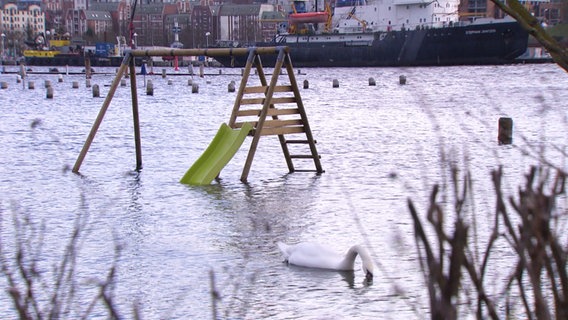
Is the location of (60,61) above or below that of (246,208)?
below

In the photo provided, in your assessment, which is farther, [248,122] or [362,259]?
[248,122]

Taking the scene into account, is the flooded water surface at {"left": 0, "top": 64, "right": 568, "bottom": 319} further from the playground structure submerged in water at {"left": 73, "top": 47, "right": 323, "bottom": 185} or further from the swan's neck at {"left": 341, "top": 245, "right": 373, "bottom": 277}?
the playground structure submerged in water at {"left": 73, "top": 47, "right": 323, "bottom": 185}

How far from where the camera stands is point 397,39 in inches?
3196

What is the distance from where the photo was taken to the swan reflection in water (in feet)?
23.8

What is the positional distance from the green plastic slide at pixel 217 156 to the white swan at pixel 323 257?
451 cm

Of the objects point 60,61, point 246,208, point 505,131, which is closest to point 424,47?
point 60,61

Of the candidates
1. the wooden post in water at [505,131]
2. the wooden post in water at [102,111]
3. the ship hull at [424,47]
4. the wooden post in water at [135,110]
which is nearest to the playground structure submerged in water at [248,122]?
the wooden post in water at [102,111]

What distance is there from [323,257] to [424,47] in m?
73.4

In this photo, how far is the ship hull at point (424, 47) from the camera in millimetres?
77500

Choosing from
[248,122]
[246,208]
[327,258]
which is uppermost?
[248,122]

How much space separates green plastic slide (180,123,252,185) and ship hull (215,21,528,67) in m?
61.4

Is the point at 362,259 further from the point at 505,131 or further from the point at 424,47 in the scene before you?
the point at 424,47

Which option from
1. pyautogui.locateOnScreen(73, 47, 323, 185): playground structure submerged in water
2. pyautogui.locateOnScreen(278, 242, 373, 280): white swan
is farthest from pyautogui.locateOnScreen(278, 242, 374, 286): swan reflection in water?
pyautogui.locateOnScreen(73, 47, 323, 185): playground structure submerged in water

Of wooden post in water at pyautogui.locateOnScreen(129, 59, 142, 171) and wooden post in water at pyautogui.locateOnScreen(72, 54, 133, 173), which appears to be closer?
wooden post in water at pyautogui.locateOnScreen(72, 54, 133, 173)
